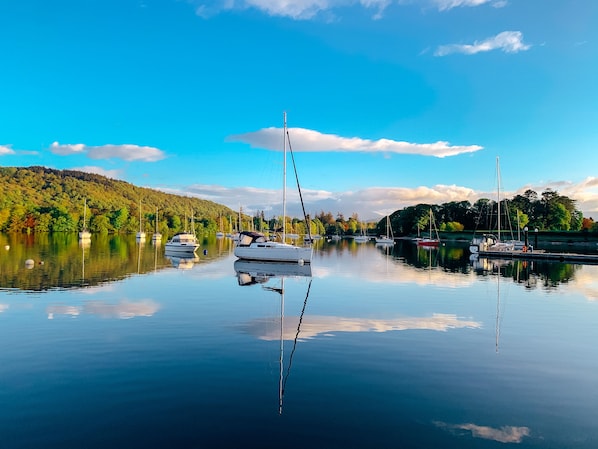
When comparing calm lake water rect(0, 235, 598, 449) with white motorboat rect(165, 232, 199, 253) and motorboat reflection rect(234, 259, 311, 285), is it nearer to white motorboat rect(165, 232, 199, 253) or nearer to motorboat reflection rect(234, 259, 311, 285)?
motorboat reflection rect(234, 259, 311, 285)

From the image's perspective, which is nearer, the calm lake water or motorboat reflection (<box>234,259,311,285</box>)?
the calm lake water

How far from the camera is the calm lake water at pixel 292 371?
10016 mm

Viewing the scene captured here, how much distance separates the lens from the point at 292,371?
1438 cm

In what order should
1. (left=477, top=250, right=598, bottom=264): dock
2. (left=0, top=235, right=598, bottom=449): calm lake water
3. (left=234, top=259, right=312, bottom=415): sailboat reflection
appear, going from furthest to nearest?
1. (left=477, top=250, right=598, bottom=264): dock
2. (left=234, top=259, right=312, bottom=415): sailboat reflection
3. (left=0, top=235, right=598, bottom=449): calm lake water

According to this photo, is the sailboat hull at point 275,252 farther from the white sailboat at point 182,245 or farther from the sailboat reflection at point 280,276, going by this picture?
the white sailboat at point 182,245

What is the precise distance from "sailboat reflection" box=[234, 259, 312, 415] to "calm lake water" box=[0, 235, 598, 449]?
0.57 feet

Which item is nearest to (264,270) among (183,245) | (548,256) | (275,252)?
(275,252)

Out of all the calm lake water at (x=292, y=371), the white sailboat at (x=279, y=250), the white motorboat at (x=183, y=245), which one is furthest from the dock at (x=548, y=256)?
the white motorboat at (x=183, y=245)

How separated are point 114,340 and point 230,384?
6.99 meters

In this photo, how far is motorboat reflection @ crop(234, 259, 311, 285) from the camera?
40.3 metres

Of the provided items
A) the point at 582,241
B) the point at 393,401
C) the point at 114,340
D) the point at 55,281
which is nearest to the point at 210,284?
the point at 55,281

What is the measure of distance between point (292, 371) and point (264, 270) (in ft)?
112

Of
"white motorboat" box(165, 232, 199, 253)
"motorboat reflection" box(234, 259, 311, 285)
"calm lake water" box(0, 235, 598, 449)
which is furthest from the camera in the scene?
"white motorboat" box(165, 232, 199, 253)

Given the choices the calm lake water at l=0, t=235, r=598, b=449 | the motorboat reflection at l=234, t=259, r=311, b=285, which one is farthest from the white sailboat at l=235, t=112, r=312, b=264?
the calm lake water at l=0, t=235, r=598, b=449
